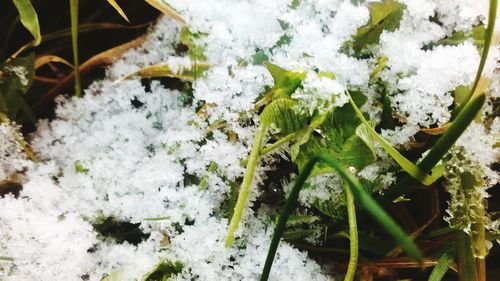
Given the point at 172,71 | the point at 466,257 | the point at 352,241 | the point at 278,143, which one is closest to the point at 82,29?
the point at 172,71

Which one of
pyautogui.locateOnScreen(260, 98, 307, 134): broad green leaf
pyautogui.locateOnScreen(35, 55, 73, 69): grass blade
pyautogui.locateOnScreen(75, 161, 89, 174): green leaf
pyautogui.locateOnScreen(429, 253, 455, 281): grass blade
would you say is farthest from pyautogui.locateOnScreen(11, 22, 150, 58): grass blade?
pyautogui.locateOnScreen(429, 253, 455, 281): grass blade

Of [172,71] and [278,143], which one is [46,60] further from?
[278,143]

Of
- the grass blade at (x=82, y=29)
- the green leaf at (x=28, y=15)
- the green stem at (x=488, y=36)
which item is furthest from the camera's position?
the grass blade at (x=82, y=29)

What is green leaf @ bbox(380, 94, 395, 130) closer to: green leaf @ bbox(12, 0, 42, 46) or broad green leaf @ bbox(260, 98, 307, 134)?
broad green leaf @ bbox(260, 98, 307, 134)

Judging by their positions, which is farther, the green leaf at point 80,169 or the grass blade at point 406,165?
the green leaf at point 80,169

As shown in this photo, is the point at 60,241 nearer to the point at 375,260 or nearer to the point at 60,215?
the point at 60,215

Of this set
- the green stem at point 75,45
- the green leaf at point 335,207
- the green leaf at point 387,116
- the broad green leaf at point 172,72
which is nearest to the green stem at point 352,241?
the green leaf at point 335,207

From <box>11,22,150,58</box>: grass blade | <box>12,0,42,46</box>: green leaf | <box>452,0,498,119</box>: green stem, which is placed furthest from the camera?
<box>11,22,150,58</box>: grass blade

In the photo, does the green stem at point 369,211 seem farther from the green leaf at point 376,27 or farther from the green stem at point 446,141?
the green leaf at point 376,27
